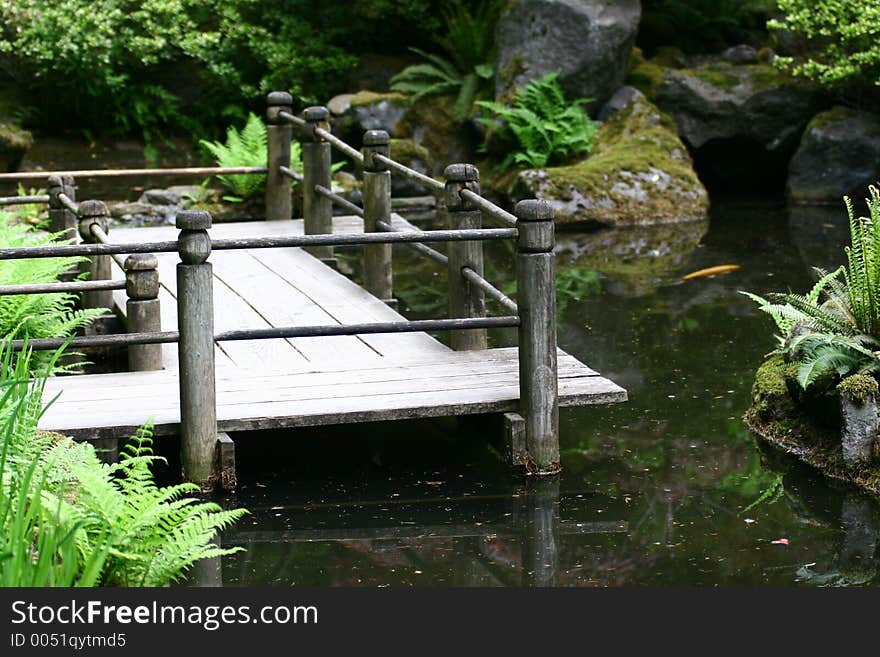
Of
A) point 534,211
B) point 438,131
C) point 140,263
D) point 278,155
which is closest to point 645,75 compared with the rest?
point 438,131

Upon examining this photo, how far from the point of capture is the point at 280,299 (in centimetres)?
840

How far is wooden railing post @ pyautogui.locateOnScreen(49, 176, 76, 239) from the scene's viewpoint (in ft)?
31.8

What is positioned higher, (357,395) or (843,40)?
(843,40)

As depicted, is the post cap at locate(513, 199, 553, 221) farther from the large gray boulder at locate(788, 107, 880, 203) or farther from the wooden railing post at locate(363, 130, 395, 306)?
the large gray boulder at locate(788, 107, 880, 203)

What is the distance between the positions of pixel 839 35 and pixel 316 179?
7.44 metres

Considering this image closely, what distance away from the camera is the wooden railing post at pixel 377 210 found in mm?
8703

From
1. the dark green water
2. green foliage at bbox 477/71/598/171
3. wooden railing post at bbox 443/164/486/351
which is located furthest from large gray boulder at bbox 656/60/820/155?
wooden railing post at bbox 443/164/486/351

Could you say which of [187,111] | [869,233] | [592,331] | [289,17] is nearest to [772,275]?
[592,331]

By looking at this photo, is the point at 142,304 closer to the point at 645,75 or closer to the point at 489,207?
the point at 489,207

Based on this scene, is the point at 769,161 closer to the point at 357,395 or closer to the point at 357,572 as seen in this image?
the point at 357,395

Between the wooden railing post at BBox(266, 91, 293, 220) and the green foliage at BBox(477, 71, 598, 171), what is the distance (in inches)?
176

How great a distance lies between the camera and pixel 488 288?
714 centimetres

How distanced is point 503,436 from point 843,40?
9.52 meters

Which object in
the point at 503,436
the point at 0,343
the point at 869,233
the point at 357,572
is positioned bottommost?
the point at 357,572
